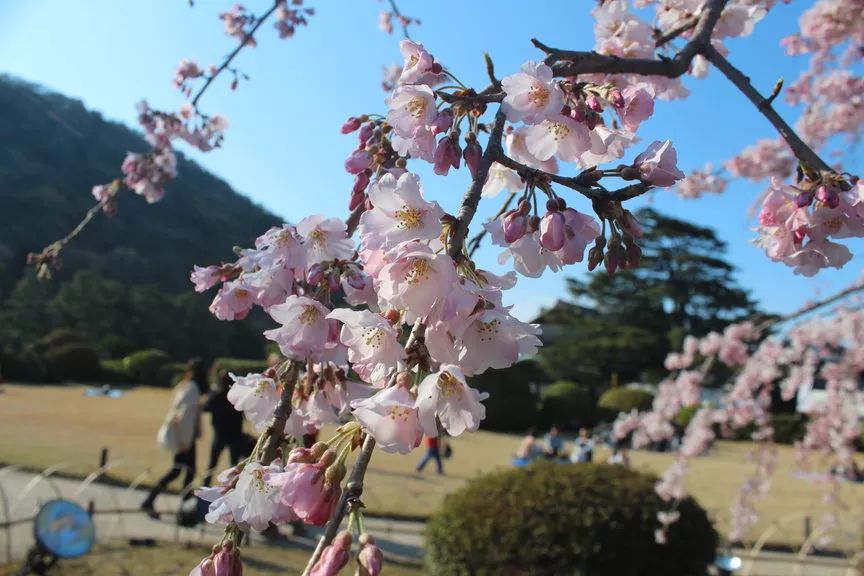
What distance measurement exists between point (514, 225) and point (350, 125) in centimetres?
43

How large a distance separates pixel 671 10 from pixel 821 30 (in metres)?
3.42

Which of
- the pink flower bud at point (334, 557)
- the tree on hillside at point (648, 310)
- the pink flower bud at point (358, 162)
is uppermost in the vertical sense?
the tree on hillside at point (648, 310)

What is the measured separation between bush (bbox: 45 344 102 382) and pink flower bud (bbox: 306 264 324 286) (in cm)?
2212

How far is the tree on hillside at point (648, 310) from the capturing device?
3167 cm

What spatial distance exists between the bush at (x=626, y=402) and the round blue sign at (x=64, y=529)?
17.9 m

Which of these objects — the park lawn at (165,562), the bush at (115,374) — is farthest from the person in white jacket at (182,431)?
the bush at (115,374)

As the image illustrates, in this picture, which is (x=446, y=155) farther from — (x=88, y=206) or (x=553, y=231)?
(x=88, y=206)

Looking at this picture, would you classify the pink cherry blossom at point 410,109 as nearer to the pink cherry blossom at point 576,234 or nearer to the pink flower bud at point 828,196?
the pink cherry blossom at point 576,234

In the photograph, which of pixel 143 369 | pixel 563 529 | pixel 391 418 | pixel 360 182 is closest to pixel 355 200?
pixel 360 182

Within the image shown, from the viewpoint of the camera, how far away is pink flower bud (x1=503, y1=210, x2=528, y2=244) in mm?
847

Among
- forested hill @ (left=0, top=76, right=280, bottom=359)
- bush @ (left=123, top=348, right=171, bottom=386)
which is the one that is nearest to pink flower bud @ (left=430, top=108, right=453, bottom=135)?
forested hill @ (left=0, top=76, right=280, bottom=359)

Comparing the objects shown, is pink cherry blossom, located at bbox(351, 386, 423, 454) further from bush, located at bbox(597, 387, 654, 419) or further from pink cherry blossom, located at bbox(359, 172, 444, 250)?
bush, located at bbox(597, 387, 654, 419)

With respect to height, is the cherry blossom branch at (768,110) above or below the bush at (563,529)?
above

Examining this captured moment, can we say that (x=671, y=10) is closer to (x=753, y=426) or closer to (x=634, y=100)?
(x=634, y=100)
